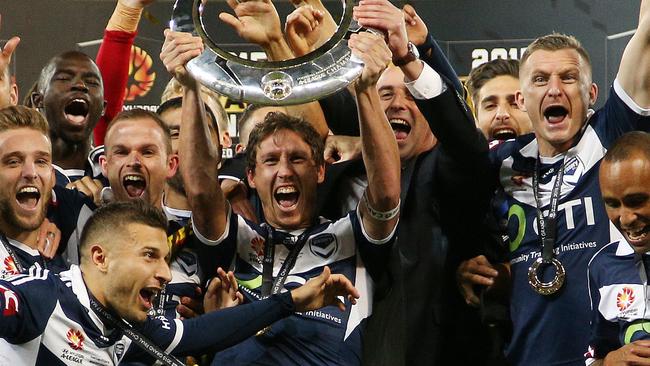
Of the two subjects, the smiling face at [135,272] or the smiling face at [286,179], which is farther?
the smiling face at [286,179]

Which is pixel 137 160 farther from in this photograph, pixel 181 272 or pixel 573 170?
pixel 573 170

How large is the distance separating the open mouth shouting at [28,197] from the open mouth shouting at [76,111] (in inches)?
24.1

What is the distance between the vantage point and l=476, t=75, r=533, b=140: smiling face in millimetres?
4027

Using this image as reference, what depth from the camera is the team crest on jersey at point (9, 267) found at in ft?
9.51

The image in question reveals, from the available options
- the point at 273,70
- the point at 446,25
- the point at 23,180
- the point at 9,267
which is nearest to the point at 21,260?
the point at 9,267

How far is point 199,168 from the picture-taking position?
3084 millimetres

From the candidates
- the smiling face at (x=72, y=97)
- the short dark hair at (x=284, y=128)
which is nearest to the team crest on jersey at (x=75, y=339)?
the short dark hair at (x=284, y=128)

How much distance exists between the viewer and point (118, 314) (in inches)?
112

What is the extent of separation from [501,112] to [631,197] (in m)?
Result: 1.23

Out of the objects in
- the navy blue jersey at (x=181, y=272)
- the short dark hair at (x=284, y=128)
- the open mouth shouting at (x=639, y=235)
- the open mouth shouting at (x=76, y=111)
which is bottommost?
the navy blue jersey at (x=181, y=272)

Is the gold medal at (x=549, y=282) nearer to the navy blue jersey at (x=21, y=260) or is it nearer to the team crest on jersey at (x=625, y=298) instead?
the team crest on jersey at (x=625, y=298)

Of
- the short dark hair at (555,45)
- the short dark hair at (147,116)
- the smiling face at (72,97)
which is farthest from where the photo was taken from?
the smiling face at (72,97)

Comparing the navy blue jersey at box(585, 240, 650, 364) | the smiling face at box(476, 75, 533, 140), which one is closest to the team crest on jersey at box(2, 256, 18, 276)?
the navy blue jersey at box(585, 240, 650, 364)

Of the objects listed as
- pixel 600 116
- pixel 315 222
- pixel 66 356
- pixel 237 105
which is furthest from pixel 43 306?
pixel 237 105
